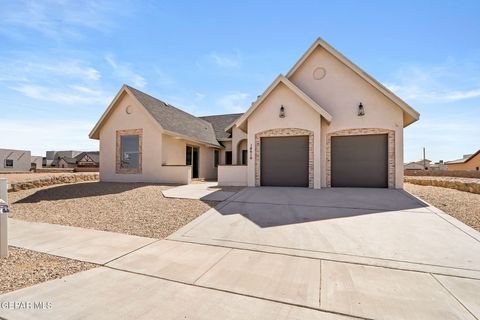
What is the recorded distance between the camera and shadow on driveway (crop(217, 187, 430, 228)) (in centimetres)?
671

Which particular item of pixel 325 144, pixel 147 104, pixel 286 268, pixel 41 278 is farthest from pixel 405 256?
pixel 147 104

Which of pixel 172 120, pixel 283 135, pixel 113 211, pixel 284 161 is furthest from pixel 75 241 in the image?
pixel 172 120

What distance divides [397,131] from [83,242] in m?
13.1

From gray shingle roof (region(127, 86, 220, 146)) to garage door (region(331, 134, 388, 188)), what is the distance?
10.4 meters

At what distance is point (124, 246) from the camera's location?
4758 mm

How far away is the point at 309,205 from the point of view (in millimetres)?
7906

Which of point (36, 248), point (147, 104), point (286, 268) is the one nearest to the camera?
point (286, 268)

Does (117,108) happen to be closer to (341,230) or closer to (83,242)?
(83,242)

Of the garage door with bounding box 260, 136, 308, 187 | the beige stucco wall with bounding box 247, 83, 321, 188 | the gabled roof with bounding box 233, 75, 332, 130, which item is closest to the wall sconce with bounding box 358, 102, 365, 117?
the gabled roof with bounding box 233, 75, 332, 130

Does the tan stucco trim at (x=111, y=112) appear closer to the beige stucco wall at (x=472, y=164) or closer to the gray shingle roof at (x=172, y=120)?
the gray shingle roof at (x=172, y=120)

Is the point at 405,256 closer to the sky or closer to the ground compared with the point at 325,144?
closer to the ground

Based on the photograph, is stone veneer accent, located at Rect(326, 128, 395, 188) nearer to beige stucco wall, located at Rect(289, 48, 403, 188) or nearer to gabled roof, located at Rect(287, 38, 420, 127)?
beige stucco wall, located at Rect(289, 48, 403, 188)

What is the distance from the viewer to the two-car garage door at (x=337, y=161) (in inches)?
456

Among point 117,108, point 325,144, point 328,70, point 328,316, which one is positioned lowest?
point 328,316
